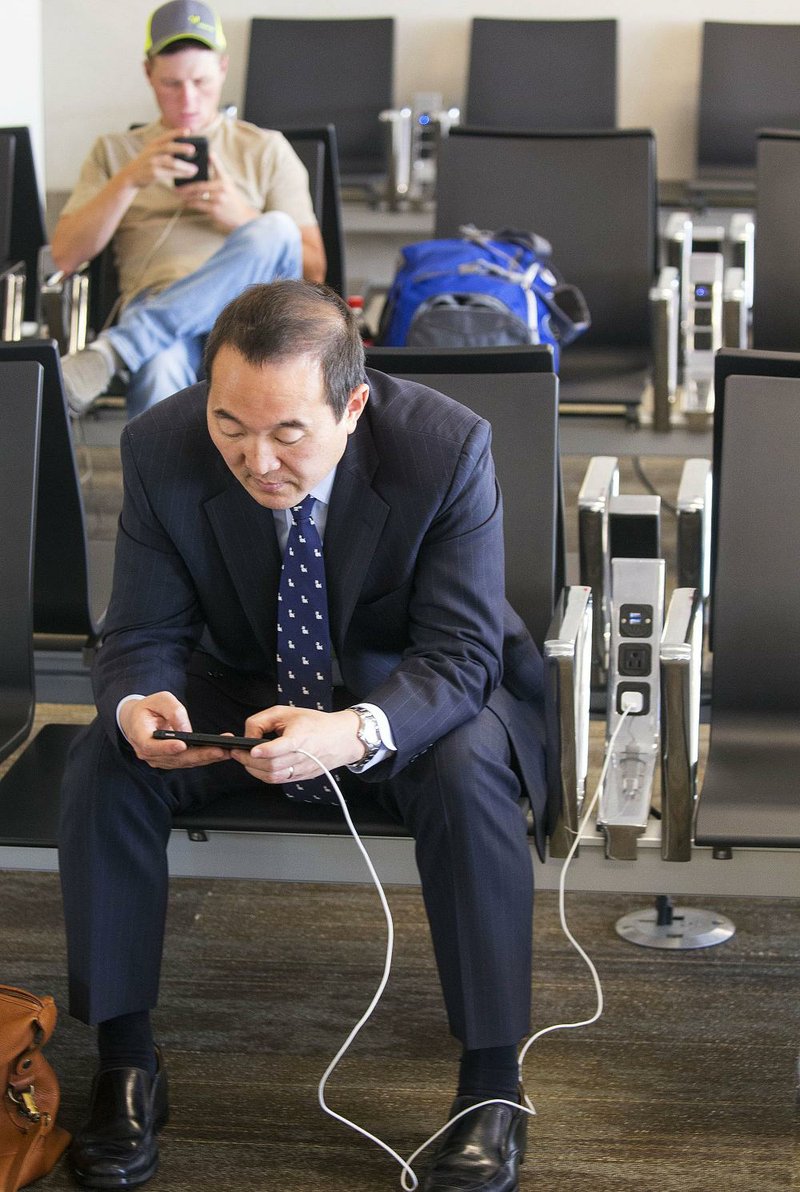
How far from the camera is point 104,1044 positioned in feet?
5.92

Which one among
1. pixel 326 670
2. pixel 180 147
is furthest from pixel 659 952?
pixel 180 147

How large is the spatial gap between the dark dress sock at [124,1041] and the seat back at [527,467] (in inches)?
27.8

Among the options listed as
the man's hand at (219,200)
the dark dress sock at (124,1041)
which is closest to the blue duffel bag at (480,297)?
the man's hand at (219,200)

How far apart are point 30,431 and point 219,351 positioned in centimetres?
47

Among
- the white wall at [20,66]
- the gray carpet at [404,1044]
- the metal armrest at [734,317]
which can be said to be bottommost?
the gray carpet at [404,1044]

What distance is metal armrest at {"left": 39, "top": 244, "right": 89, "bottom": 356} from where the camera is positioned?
345 centimetres

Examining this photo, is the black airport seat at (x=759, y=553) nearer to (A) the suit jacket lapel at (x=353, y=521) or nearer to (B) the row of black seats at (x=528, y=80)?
(A) the suit jacket lapel at (x=353, y=521)

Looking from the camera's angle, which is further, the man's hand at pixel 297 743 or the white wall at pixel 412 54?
the white wall at pixel 412 54

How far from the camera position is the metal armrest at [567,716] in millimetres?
1741

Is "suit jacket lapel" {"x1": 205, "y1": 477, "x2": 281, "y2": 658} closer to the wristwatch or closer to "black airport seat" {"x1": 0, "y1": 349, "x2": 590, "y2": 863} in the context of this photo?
the wristwatch

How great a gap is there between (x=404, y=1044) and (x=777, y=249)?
6.67 feet

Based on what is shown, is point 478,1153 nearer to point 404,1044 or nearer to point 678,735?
point 404,1044

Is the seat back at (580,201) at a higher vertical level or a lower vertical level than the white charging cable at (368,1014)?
higher

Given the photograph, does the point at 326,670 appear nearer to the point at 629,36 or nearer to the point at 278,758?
the point at 278,758
